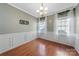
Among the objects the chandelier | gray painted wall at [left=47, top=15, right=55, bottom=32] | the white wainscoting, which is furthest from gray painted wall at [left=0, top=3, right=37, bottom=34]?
gray painted wall at [left=47, top=15, right=55, bottom=32]

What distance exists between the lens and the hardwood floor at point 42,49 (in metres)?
1.51

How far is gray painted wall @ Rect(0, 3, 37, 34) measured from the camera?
1654mm

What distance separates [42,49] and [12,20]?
42.4 inches

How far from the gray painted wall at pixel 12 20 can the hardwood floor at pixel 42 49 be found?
0.40 metres

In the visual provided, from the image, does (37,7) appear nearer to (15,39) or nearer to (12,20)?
(12,20)

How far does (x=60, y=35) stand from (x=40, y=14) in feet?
2.30

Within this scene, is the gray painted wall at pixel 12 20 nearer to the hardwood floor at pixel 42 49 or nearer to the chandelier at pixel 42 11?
the chandelier at pixel 42 11

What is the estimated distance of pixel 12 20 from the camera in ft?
5.87

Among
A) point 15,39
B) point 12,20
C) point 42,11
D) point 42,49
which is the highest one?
point 42,11

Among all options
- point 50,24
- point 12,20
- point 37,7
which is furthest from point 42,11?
point 12,20

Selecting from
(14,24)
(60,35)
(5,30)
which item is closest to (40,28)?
(60,35)

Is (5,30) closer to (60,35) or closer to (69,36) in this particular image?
(60,35)

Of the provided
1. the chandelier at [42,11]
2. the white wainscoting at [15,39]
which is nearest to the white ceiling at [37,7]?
the chandelier at [42,11]

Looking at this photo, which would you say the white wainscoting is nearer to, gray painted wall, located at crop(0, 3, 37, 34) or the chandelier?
gray painted wall, located at crop(0, 3, 37, 34)
